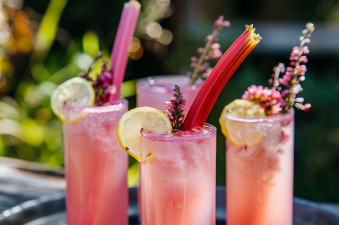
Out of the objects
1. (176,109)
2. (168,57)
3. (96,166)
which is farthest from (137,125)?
(168,57)

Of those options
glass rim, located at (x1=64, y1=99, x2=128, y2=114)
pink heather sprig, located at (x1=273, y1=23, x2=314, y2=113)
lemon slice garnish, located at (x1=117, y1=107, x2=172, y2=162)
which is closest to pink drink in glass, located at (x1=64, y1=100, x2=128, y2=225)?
glass rim, located at (x1=64, y1=99, x2=128, y2=114)

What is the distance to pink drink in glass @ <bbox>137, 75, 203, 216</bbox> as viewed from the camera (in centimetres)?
108

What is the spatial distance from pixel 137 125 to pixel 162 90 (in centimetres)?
31

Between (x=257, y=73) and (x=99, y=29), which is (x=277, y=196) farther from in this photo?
(x=99, y=29)

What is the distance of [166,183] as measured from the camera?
2.50 ft

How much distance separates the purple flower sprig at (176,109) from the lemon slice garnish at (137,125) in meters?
0.02

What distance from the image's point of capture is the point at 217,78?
2.51 feet

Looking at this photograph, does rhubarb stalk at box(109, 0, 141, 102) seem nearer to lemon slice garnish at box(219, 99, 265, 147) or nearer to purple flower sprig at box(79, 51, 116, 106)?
purple flower sprig at box(79, 51, 116, 106)

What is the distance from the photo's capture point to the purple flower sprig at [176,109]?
0.77m

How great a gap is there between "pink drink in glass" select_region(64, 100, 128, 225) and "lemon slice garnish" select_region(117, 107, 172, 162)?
0.15 metres

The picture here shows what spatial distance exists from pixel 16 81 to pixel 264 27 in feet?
6.76

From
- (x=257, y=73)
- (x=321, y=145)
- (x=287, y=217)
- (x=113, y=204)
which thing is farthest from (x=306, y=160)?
(x=113, y=204)

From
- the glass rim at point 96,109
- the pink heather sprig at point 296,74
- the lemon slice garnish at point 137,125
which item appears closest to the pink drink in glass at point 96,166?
the glass rim at point 96,109

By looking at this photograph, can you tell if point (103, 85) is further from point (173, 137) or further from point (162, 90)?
point (173, 137)
